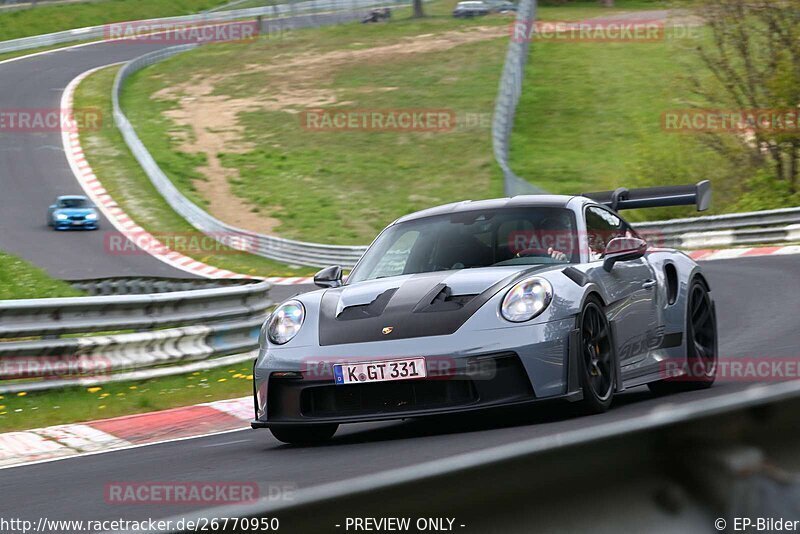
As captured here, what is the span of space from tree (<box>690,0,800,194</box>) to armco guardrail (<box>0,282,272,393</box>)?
21.1 m

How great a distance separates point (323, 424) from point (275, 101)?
1527 inches

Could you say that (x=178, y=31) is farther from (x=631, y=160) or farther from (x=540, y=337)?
(x=540, y=337)

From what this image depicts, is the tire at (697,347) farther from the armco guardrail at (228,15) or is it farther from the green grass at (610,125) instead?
A: the armco guardrail at (228,15)

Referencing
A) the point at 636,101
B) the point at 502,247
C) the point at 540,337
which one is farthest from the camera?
the point at 636,101

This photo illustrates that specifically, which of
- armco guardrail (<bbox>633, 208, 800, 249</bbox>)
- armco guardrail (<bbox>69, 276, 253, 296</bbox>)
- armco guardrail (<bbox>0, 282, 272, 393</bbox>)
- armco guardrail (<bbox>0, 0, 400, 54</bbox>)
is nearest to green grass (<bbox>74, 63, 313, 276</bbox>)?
→ armco guardrail (<bbox>633, 208, 800, 249</bbox>)

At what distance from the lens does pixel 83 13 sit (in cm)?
6744

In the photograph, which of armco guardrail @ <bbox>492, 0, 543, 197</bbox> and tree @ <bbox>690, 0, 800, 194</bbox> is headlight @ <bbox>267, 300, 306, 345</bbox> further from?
armco guardrail @ <bbox>492, 0, 543, 197</bbox>

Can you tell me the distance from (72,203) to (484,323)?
2416 cm

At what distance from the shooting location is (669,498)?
230 centimetres

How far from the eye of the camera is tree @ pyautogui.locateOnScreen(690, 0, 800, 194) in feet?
98.2

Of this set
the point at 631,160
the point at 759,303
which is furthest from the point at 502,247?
the point at 631,160

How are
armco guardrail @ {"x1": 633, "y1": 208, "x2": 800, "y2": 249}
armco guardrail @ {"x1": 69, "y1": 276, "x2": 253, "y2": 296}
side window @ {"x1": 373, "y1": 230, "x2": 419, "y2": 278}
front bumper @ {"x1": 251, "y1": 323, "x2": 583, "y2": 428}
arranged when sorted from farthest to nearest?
armco guardrail @ {"x1": 633, "y1": 208, "x2": 800, "y2": 249}
armco guardrail @ {"x1": 69, "y1": 276, "x2": 253, "y2": 296}
side window @ {"x1": 373, "y1": 230, "x2": 419, "y2": 278}
front bumper @ {"x1": 251, "y1": 323, "x2": 583, "y2": 428}

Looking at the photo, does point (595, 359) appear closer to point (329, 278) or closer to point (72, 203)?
point (329, 278)

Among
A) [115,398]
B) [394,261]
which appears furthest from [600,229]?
[115,398]
